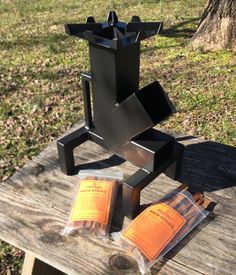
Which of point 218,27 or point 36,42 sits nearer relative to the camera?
point 218,27

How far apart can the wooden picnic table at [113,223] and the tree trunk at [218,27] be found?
2.39m

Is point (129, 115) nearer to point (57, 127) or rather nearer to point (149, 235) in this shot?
point (149, 235)

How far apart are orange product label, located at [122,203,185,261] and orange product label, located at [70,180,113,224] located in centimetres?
10

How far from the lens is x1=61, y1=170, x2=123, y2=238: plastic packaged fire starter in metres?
A: 1.14

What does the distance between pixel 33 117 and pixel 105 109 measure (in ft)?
6.28

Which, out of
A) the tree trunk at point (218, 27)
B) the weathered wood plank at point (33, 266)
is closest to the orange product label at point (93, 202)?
the weathered wood plank at point (33, 266)

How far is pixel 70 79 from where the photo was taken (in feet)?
11.6

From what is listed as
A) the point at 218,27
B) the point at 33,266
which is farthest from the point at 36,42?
the point at 33,266

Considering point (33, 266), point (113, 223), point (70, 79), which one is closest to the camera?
point (113, 223)

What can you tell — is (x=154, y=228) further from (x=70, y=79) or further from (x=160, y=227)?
(x=70, y=79)

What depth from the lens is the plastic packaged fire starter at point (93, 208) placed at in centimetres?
114

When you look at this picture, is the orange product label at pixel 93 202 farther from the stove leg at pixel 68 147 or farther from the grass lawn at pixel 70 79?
the grass lawn at pixel 70 79

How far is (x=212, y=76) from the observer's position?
3.35 meters

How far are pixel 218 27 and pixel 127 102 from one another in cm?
292
